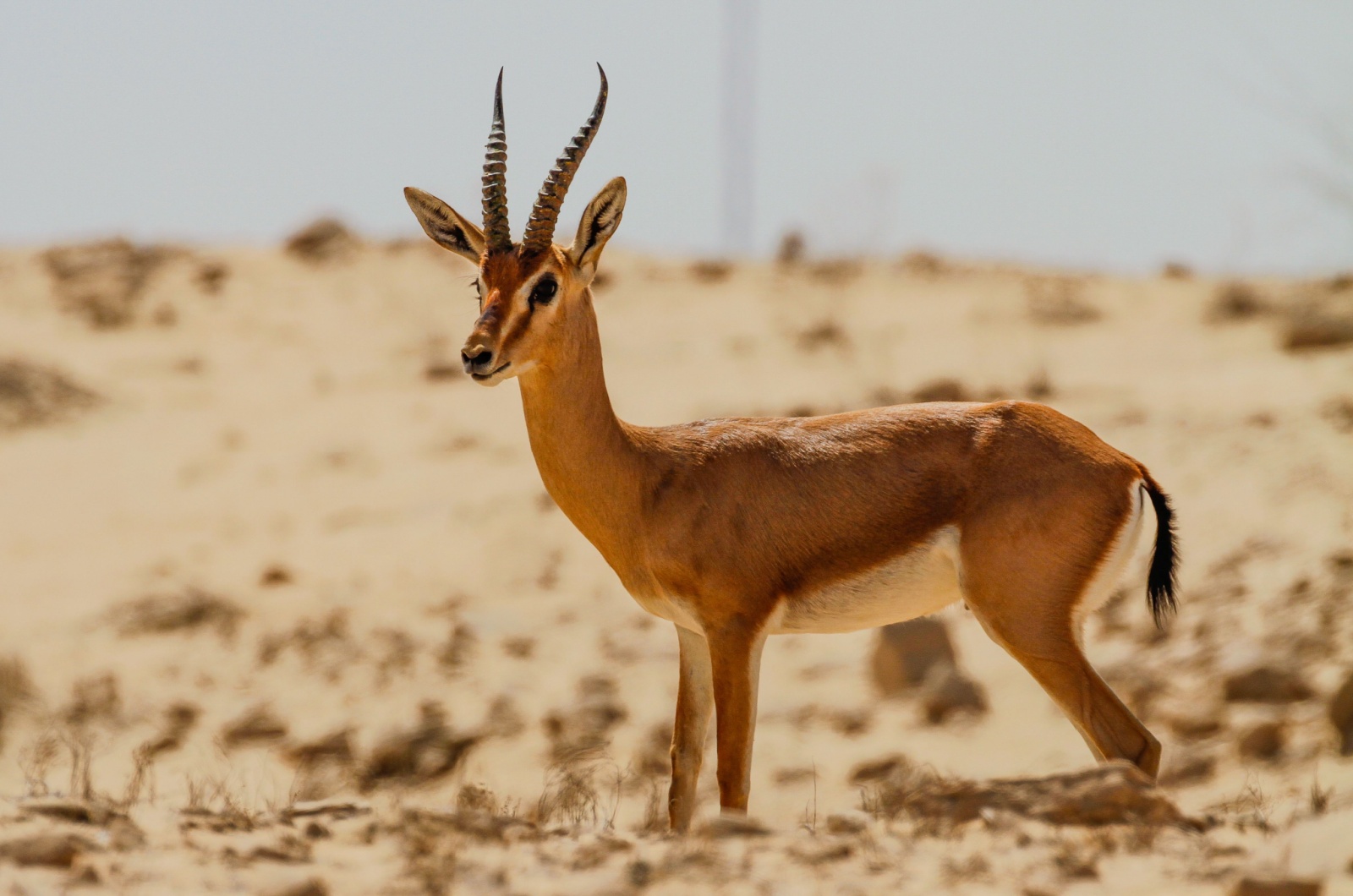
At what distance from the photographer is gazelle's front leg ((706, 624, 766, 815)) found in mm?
7031

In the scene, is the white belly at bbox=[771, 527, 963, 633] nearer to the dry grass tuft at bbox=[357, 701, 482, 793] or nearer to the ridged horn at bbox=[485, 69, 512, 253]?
the ridged horn at bbox=[485, 69, 512, 253]

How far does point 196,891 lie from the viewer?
5.41m

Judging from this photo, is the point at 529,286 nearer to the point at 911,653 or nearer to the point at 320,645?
the point at 911,653

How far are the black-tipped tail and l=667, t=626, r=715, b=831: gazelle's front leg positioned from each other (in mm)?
2323

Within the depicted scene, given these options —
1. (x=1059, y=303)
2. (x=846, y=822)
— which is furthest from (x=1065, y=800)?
(x=1059, y=303)

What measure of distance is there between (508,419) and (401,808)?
1518 cm

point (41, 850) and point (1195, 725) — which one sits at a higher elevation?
point (41, 850)

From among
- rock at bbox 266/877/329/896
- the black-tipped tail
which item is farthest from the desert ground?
the black-tipped tail

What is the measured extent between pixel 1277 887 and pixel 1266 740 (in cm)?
627

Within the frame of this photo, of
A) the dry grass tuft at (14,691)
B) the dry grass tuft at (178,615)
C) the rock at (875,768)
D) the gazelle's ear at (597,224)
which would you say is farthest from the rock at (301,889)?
the dry grass tuft at (178,615)

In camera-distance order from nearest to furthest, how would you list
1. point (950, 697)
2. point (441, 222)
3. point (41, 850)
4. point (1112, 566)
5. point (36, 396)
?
point (41, 850)
point (1112, 566)
point (441, 222)
point (950, 697)
point (36, 396)

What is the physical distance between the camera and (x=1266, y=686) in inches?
448

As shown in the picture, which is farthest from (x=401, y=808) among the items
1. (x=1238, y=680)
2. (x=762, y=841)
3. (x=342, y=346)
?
(x=342, y=346)

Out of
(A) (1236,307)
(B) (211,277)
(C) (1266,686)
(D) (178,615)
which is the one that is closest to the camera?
(C) (1266,686)
